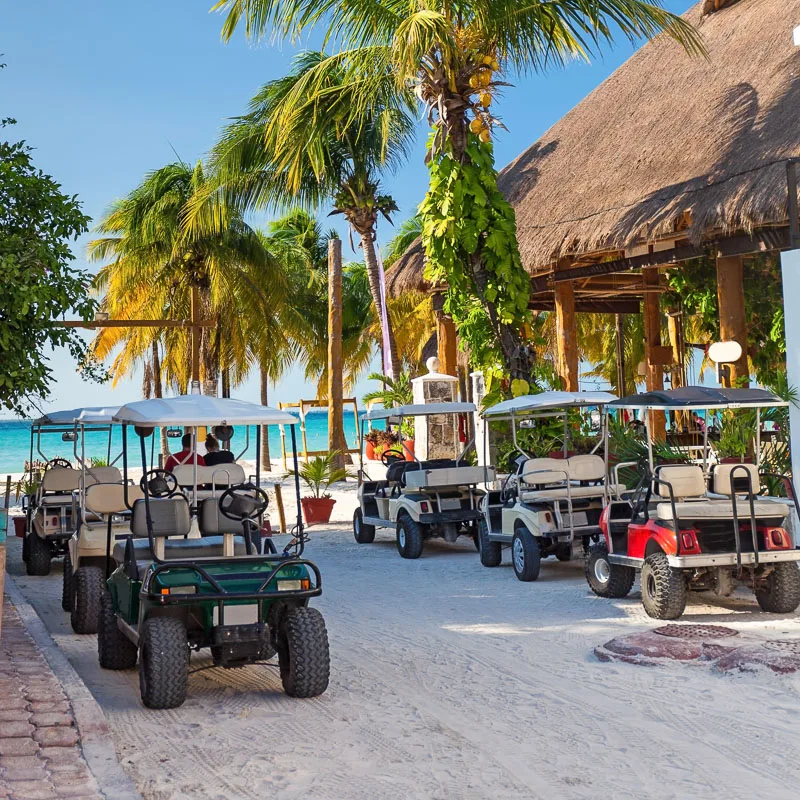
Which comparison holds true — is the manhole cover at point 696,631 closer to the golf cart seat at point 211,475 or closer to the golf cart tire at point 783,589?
the golf cart tire at point 783,589

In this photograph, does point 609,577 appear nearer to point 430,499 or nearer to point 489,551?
point 489,551

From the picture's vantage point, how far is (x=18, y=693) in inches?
234

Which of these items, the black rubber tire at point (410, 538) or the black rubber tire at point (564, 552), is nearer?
the black rubber tire at point (564, 552)

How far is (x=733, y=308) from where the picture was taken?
13.8 metres

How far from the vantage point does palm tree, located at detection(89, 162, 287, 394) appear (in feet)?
92.3

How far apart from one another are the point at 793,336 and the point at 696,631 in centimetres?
389

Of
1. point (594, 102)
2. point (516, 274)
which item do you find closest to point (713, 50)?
point (594, 102)

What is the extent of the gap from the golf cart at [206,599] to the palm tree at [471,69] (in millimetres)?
7838

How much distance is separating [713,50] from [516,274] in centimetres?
683

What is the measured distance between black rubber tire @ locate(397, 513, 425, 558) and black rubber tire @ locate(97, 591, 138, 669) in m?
6.15

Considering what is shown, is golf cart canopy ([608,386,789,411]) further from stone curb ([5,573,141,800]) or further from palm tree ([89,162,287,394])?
palm tree ([89,162,287,394])

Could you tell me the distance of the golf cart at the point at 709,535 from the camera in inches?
330

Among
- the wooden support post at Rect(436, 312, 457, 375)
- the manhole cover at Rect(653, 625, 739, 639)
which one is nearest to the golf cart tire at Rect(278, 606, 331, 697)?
the manhole cover at Rect(653, 625, 739, 639)

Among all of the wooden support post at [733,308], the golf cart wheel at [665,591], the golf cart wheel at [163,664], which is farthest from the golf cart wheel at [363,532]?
the golf cart wheel at [163,664]
